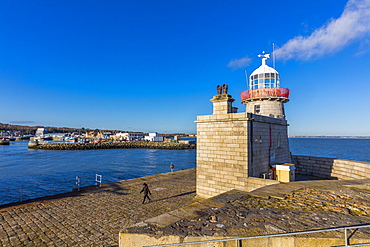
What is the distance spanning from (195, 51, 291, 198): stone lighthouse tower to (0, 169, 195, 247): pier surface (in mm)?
2648

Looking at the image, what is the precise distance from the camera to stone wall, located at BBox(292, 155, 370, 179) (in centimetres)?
1190

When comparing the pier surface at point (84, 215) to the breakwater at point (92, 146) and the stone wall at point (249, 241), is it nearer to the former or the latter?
the stone wall at point (249, 241)

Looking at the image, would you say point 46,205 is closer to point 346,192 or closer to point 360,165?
point 346,192

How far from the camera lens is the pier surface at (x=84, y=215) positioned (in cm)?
663

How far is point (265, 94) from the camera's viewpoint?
14.8 m

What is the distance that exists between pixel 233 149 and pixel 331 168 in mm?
9602

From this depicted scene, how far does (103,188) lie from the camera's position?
44.6ft

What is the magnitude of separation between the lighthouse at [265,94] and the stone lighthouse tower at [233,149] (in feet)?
7.49

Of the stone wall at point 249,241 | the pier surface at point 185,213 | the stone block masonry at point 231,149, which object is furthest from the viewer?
the stone block masonry at point 231,149

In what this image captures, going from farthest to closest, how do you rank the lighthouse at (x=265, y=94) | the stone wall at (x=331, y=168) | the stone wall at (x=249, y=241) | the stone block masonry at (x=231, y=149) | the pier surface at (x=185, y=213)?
the lighthouse at (x=265, y=94) → the stone wall at (x=331, y=168) → the stone block masonry at (x=231, y=149) → the pier surface at (x=185, y=213) → the stone wall at (x=249, y=241)

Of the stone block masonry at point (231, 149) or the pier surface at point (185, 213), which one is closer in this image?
the pier surface at point (185, 213)

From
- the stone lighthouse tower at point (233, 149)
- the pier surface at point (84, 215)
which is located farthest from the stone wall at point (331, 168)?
the pier surface at point (84, 215)

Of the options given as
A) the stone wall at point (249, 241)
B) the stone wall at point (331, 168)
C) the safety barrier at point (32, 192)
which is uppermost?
the stone wall at point (249, 241)

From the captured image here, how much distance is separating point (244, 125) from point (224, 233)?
675 centimetres
